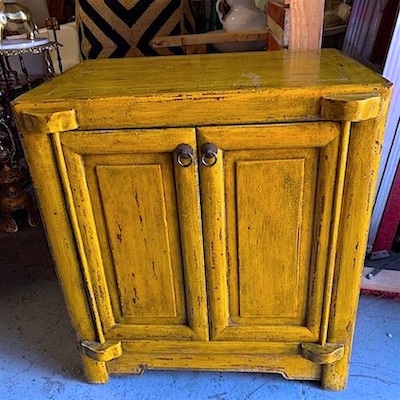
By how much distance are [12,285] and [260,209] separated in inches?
39.0

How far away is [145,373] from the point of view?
1.13 m

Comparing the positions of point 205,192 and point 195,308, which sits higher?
point 205,192

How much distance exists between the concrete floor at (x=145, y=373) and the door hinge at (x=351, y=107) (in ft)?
2.18

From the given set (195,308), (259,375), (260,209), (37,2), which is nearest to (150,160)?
(260,209)

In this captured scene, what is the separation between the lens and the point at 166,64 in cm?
104

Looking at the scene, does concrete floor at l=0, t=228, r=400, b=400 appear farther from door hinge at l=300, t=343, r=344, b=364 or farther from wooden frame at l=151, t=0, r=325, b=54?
wooden frame at l=151, t=0, r=325, b=54

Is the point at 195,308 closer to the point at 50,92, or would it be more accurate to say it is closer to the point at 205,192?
the point at 205,192

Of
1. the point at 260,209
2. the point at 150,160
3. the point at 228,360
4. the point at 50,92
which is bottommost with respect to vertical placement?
the point at 228,360

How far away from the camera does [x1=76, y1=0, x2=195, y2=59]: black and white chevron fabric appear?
1911 millimetres

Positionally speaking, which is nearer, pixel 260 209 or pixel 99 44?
pixel 260 209

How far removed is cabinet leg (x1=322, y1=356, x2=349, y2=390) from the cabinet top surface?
0.62m

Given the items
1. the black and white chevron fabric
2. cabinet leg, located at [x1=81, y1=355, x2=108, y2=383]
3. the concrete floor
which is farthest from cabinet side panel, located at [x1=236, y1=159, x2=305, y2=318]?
the black and white chevron fabric

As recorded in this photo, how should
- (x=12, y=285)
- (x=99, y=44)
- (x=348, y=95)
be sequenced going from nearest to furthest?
(x=348, y=95), (x=12, y=285), (x=99, y=44)

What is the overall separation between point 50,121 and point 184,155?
0.24 meters
